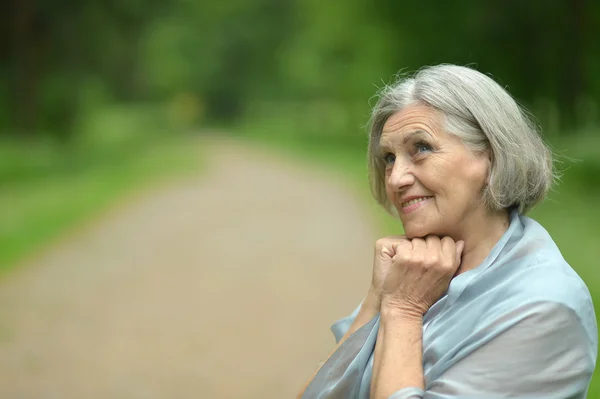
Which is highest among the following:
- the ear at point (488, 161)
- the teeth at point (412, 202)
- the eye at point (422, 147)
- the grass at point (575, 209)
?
the grass at point (575, 209)

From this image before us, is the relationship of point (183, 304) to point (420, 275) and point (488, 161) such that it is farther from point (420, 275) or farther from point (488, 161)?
point (488, 161)

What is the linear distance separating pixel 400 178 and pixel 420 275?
31 centimetres

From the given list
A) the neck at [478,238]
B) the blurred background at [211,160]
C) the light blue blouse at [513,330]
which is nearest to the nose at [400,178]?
the neck at [478,238]

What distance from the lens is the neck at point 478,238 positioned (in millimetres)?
2506

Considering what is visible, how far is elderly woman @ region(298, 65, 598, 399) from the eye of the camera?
2.13 m

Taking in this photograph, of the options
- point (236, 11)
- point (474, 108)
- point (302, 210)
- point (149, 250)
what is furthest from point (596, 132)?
point (236, 11)

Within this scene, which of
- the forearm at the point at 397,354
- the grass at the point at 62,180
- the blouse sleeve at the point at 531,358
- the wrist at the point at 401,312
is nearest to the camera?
the blouse sleeve at the point at 531,358

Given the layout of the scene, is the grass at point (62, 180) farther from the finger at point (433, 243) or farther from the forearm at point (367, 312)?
the finger at point (433, 243)

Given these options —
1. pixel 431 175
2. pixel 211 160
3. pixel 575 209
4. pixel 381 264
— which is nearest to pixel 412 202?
pixel 431 175

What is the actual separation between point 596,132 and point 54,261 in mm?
15539

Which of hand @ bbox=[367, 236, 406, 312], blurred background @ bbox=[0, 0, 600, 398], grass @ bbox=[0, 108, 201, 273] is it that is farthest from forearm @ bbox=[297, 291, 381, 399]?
grass @ bbox=[0, 108, 201, 273]

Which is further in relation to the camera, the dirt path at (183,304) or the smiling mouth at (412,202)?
the dirt path at (183,304)

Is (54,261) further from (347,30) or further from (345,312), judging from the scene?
(347,30)

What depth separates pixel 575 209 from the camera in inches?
481
